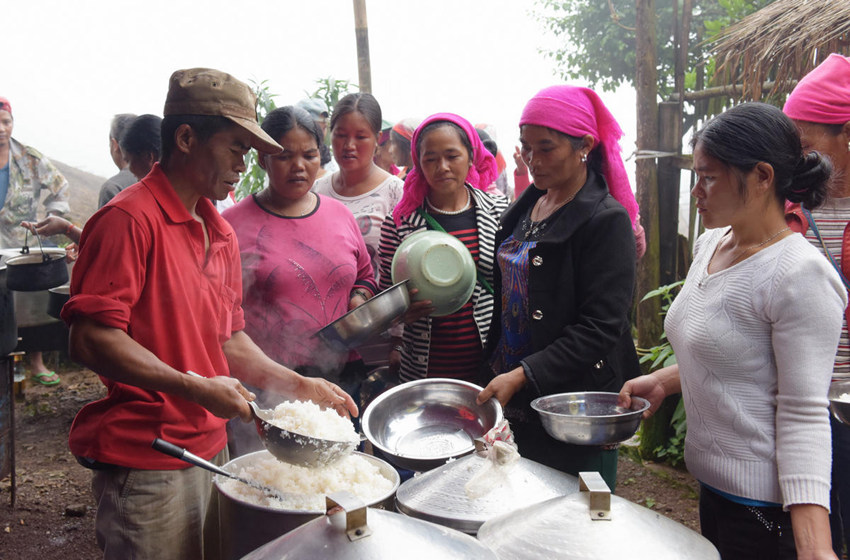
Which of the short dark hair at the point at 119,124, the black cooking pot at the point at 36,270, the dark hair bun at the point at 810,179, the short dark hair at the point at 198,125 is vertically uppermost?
the short dark hair at the point at 119,124

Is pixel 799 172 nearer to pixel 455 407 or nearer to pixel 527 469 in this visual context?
pixel 527 469

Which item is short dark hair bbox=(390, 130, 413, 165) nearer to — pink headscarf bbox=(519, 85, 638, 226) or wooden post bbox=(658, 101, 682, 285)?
wooden post bbox=(658, 101, 682, 285)

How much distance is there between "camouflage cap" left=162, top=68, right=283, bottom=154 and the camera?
6.85 ft

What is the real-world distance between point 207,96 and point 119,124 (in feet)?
12.2

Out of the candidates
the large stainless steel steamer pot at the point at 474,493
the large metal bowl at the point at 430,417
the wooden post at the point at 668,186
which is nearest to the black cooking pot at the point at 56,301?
the large metal bowl at the point at 430,417

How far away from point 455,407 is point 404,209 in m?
1.28

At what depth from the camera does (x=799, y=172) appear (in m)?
1.92

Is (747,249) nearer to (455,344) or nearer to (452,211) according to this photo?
(455,344)

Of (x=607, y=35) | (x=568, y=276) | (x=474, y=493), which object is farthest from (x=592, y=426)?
(x=607, y=35)

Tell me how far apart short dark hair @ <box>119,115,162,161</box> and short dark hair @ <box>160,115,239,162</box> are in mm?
1995

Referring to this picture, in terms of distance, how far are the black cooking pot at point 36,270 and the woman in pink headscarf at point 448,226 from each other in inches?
99.0

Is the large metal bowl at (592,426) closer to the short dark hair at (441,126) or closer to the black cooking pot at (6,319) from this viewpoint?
the short dark hair at (441,126)

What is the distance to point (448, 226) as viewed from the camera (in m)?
3.27

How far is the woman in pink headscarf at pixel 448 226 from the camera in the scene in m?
3.19
